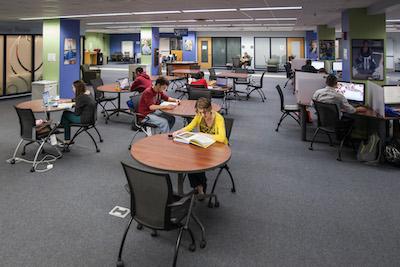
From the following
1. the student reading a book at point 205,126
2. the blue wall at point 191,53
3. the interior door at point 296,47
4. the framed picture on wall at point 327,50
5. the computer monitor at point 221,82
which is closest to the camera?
the student reading a book at point 205,126

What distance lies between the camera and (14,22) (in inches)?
497

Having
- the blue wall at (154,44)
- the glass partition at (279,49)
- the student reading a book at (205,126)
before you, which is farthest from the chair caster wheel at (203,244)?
the glass partition at (279,49)

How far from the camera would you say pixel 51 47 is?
11008mm

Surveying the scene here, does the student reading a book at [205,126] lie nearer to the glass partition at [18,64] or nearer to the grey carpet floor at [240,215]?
the grey carpet floor at [240,215]

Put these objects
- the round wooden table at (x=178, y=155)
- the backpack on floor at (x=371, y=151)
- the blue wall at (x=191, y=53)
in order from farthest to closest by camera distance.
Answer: the blue wall at (x=191, y=53), the backpack on floor at (x=371, y=151), the round wooden table at (x=178, y=155)

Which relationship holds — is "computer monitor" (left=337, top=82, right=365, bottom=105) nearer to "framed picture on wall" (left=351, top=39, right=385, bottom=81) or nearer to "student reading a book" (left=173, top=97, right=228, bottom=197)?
"framed picture on wall" (left=351, top=39, right=385, bottom=81)

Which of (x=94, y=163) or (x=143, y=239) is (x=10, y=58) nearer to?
(x=94, y=163)

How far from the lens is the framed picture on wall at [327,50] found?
14329 mm

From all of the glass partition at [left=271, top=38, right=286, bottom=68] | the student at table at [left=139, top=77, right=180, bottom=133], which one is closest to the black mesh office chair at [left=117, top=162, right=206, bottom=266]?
the student at table at [left=139, top=77, right=180, bottom=133]

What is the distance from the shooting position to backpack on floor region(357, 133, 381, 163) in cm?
496

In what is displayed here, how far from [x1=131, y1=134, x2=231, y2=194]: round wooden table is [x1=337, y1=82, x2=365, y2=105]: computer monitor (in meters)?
3.81

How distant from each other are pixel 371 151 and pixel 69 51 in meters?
9.91

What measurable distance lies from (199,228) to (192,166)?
0.81 m

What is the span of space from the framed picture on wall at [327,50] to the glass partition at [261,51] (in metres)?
9.58
